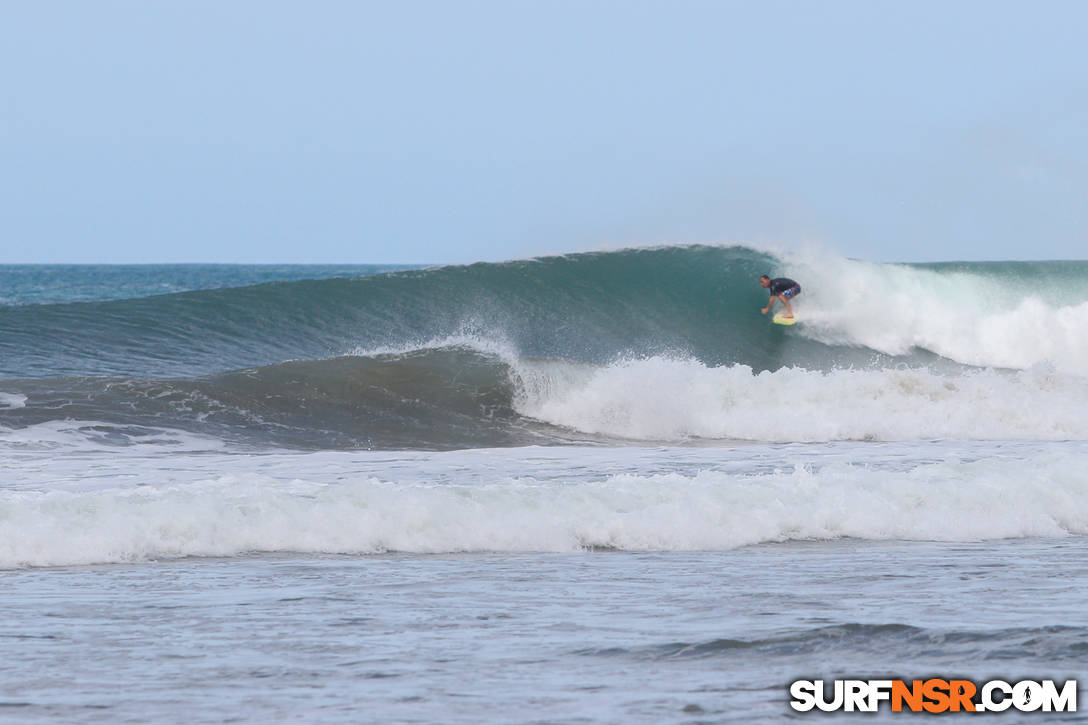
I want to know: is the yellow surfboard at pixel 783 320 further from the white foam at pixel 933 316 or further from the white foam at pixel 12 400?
the white foam at pixel 12 400

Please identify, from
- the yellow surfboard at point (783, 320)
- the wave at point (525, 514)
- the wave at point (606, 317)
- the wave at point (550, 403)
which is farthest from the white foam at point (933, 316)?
the wave at point (525, 514)

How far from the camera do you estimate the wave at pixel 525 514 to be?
673 centimetres

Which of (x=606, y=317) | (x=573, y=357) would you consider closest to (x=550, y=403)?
(x=573, y=357)

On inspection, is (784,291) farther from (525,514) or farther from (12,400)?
(525,514)

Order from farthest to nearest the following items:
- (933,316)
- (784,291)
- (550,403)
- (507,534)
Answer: (933,316), (784,291), (550,403), (507,534)

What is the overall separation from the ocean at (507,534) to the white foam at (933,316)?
217 inches

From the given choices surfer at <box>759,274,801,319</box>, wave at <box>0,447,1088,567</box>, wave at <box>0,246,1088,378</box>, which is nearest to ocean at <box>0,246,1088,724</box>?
wave at <box>0,447,1088,567</box>

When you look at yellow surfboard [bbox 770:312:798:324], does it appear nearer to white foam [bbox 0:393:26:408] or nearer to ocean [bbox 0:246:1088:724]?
ocean [bbox 0:246:1088:724]

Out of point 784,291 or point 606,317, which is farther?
point 606,317

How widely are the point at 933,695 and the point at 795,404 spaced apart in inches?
403

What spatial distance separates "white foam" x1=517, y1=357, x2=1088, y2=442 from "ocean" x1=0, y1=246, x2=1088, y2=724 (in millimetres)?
43

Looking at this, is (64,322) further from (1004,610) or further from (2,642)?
(1004,610)

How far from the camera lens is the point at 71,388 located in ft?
40.8

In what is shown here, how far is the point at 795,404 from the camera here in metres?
14.0
